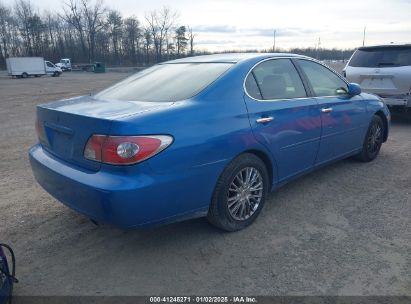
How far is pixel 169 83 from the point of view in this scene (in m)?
3.50

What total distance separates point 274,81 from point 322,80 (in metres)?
0.98

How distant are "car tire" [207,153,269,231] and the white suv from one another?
541cm

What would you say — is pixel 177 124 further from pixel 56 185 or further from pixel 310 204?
pixel 310 204

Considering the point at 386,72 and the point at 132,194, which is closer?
the point at 132,194

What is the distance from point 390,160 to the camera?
5.54 meters

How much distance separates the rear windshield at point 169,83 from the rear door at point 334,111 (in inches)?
48.1

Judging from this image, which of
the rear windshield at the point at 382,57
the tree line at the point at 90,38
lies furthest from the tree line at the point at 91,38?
the rear windshield at the point at 382,57

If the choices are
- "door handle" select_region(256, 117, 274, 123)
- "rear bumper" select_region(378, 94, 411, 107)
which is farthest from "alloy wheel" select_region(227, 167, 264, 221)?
"rear bumper" select_region(378, 94, 411, 107)

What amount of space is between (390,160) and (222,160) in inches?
144

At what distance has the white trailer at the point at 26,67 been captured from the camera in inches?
1497

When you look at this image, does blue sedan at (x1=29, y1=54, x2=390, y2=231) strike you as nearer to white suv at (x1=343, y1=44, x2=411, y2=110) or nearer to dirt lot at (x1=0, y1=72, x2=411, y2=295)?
dirt lot at (x1=0, y1=72, x2=411, y2=295)

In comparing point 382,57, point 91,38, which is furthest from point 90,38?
point 382,57

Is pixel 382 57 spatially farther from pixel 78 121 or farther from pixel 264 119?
pixel 78 121

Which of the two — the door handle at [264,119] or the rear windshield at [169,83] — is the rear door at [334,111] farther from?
the rear windshield at [169,83]
